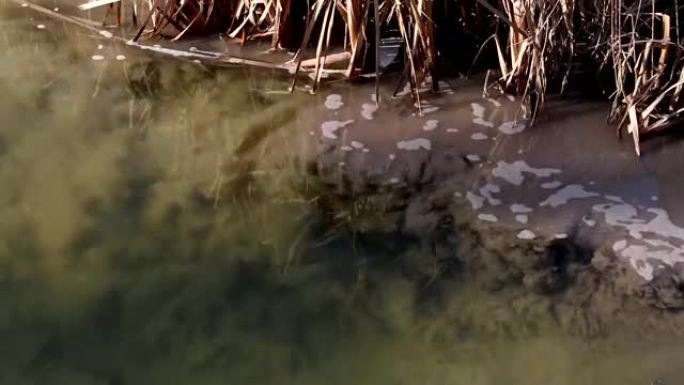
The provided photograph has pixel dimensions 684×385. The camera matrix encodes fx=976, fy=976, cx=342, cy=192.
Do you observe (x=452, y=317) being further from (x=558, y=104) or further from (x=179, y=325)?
(x=558, y=104)

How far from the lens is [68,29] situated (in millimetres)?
2781

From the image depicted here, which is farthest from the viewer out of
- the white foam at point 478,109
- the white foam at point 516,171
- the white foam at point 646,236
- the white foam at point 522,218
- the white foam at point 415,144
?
the white foam at point 478,109

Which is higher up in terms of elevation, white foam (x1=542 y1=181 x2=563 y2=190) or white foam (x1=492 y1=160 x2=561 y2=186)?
white foam (x1=492 y1=160 x2=561 y2=186)

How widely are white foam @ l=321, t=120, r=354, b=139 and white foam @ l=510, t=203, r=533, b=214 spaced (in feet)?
1.56

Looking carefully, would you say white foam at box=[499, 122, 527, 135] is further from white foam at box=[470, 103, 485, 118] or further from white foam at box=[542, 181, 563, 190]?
white foam at box=[542, 181, 563, 190]

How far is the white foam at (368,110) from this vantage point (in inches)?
90.1

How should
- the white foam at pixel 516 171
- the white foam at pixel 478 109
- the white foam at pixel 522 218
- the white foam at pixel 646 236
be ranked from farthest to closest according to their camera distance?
the white foam at pixel 478 109 → the white foam at pixel 516 171 → the white foam at pixel 522 218 → the white foam at pixel 646 236

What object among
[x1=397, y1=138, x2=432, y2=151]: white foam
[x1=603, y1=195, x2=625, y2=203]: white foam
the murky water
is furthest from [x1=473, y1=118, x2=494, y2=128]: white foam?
[x1=603, y1=195, x2=625, y2=203]: white foam

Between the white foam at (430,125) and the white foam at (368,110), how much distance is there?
0.13m

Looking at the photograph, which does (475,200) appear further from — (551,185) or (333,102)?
(333,102)

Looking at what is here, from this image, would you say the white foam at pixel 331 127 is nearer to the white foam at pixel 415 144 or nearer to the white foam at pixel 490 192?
the white foam at pixel 415 144

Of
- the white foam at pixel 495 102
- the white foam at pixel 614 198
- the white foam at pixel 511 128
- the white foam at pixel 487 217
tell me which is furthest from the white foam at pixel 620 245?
the white foam at pixel 495 102

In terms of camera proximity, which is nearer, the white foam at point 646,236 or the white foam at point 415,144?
the white foam at point 646,236

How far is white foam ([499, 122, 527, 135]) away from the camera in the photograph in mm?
2207
